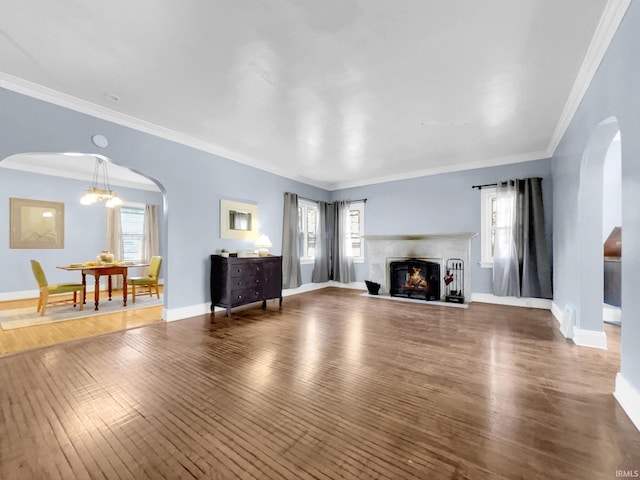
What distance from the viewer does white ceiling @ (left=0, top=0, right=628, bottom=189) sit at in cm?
192

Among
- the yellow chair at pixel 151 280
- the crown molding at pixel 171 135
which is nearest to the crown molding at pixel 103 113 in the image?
the crown molding at pixel 171 135

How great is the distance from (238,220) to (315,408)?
384cm

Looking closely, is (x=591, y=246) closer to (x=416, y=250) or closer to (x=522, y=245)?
(x=522, y=245)

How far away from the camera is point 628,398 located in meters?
1.79

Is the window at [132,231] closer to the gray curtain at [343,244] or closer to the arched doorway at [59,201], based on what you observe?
the arched doorway at [59,201]

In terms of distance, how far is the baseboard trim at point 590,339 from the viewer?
287 cm

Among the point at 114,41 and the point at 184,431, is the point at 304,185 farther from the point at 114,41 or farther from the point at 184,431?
the point at 184,431

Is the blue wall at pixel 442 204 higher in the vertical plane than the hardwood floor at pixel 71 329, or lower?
higher

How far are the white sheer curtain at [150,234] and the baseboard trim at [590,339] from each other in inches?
Result: 344

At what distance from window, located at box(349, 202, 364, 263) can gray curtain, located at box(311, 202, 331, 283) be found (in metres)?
0.66

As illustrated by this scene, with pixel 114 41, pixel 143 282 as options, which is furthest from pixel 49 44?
pixel 143 282

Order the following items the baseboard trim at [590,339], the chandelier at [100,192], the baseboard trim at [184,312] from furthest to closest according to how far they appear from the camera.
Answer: the chandelier at [100,192]
the baseboard trim at [184,312]
the baseboard trim at [590,339]

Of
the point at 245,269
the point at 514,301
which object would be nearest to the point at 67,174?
the point at 245,269

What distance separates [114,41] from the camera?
2.20m
